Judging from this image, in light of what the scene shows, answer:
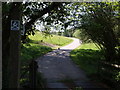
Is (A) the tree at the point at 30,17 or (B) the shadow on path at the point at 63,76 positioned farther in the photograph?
(B) the shadow on path at the point at 63,76

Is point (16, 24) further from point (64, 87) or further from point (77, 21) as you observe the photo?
point (77, 21)

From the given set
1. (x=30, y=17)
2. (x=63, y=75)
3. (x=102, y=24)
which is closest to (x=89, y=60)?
(x=63, y=75)

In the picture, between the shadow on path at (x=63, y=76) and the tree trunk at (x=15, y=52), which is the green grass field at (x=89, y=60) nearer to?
the shadow on path at (x=63, y=76)

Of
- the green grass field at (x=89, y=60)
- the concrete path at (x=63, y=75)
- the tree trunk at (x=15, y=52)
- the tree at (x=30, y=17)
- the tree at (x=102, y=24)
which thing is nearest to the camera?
the tree trunk at (x=15, y=52)

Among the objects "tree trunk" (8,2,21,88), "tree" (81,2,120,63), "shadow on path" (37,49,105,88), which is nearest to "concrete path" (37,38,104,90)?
"shadow on path" (37,49,105,88)

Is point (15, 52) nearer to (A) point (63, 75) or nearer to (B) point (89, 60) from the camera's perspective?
(A) point (63, 75)

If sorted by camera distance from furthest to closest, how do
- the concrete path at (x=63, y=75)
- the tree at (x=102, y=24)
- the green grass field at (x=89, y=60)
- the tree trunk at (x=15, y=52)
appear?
the green grass field at (x=89, y=60), the concrete path at (x=63, y=75), the tree at (x=102, y=24), the tree trunk at (x=15, y=52)

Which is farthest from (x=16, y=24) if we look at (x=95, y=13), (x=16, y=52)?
(x=95, y=13)

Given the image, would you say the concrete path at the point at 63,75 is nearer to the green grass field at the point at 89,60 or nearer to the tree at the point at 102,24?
Result: the green grass field at the point at 89,60

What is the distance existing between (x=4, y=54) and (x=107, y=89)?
4.16m

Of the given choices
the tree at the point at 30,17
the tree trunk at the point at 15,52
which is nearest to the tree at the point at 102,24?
the tree at the point at 30,17

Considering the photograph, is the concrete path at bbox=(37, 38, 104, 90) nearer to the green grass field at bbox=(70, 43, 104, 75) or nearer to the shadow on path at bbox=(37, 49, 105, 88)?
the shadow on path at bbox=(37, 49, 105, 88)

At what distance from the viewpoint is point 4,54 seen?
5.35 metres

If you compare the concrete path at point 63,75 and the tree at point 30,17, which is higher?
the tree at point 30,17
